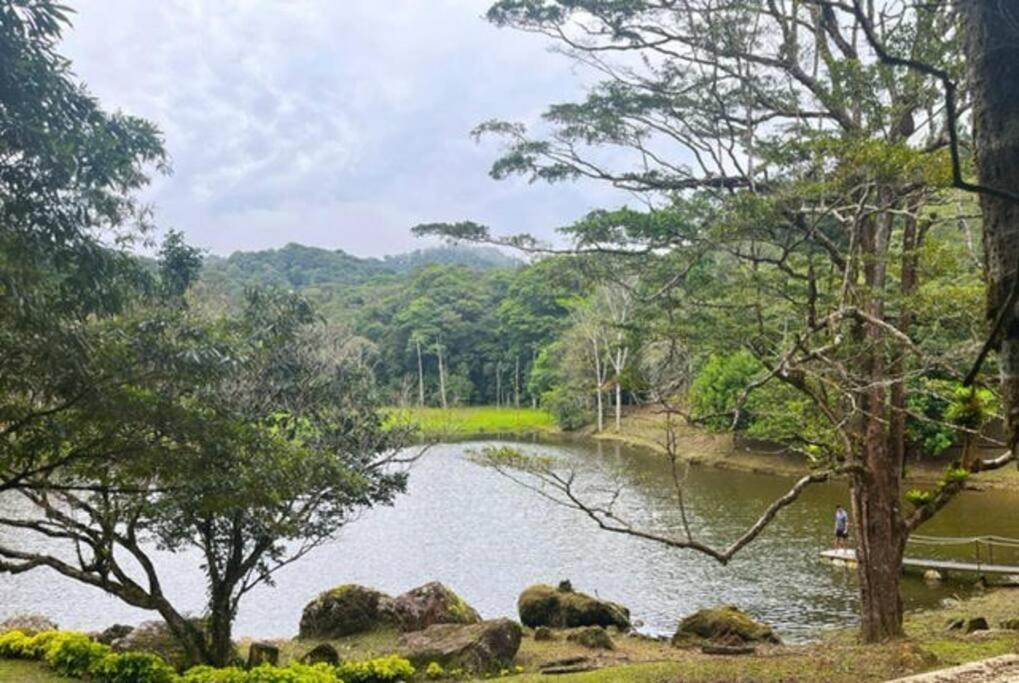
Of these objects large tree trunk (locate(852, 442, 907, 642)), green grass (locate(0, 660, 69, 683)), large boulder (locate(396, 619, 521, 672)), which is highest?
large tree trunk (locate(852, 442, 907, 642))

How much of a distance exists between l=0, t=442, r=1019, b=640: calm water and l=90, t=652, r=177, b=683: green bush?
18.7ft

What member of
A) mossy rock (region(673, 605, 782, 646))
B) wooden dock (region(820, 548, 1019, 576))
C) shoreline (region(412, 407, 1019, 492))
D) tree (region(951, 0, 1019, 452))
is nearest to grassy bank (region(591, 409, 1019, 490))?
shoreline (region(412, 407, 1019, 492))

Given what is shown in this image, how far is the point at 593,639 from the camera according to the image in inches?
507

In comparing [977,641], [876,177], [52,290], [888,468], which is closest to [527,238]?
[876,177]

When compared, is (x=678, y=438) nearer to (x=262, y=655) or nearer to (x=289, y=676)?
(x=289, y=676)

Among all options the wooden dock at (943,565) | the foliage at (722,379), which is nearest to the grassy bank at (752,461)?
the foliage at (722,379)

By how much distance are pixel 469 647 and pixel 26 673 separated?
540 centimetres

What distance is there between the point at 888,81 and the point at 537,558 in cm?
1431

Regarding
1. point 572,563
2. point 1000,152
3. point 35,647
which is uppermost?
point 1000,152

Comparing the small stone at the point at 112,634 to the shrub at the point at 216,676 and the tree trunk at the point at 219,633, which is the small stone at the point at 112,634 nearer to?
the tree trunk at the point at 219,633

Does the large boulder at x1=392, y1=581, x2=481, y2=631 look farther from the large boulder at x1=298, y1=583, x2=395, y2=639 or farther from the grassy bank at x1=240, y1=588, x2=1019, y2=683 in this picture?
the grassy bank at x1=240, y1=588, x2=1019, y2=683

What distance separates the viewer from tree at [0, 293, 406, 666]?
7.00 m

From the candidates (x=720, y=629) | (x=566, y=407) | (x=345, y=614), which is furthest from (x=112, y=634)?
(x=566, y=407)

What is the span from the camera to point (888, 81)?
337 inches
